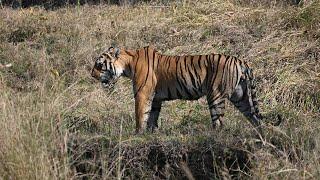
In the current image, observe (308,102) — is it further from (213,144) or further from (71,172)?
(71,172)

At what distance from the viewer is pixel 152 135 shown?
232 inches

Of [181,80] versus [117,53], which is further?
[117,53]

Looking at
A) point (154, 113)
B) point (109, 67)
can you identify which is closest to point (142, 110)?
point (154, 113)

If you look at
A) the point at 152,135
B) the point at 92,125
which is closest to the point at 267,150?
the point at 152,135

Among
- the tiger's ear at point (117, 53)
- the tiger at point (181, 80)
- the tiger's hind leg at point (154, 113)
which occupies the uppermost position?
the tiger's ear at point (117, 53)

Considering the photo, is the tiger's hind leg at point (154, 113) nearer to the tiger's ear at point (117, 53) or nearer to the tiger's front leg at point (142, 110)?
the tiger's front leg at point (142, 110)

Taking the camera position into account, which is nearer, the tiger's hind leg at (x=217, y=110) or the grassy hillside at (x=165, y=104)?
the grassy hillside at (x=165, y=104)

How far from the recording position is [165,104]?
8.23m

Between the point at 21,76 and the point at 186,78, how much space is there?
3905 millimetres

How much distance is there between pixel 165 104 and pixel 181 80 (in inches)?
61.9

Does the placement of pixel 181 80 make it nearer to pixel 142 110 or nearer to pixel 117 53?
pixel 142 110

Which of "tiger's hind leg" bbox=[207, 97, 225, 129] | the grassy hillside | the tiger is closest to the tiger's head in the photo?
the tiger

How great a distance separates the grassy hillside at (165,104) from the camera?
474 centimetres

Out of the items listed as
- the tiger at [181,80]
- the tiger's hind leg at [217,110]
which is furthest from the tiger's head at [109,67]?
the tiger's hind leg at [217,110]
